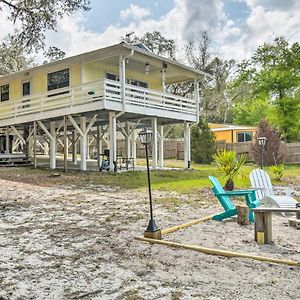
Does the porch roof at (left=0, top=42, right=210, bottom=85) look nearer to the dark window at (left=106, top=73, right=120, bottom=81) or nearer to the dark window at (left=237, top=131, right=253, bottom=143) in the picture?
the dark window at (left=106, top=73, right=120, bottom=81)

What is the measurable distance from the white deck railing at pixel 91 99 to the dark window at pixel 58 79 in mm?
439

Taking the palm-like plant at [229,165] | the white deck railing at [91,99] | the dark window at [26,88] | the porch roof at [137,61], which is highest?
the porch roof at [137,61]

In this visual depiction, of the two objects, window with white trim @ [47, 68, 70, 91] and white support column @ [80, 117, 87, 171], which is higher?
window with white trim @ [47, 68, 70, 91]

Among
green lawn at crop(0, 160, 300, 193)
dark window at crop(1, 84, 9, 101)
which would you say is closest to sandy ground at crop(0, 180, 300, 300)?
green lawn at crop(0, 160, 300, 193)

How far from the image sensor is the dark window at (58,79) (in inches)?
704

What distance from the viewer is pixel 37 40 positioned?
12.7 m

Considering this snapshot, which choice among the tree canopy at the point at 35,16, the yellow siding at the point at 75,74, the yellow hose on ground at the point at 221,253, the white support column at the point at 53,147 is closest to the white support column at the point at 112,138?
the yellow siding at the point at 75,74

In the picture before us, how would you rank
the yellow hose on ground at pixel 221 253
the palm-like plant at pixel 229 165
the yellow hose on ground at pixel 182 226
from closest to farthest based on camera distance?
the yellow hose on ground at pixel 221 253 < the yellow hose on ground at pixel 182 226 < the palm-like plant at pixel 229 165

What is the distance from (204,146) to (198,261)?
2058cm

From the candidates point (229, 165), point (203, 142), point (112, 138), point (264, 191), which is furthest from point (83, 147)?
point (203, 142)

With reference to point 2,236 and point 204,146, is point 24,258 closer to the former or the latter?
point 2,236

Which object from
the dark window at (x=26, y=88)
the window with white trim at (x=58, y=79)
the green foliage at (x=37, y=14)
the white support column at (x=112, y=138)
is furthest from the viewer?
the dark window at (x=26, y=88)

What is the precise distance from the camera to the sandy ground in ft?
11.7

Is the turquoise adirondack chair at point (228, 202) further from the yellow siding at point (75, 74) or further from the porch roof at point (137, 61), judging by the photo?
the yellow siding at point (75, 74)
